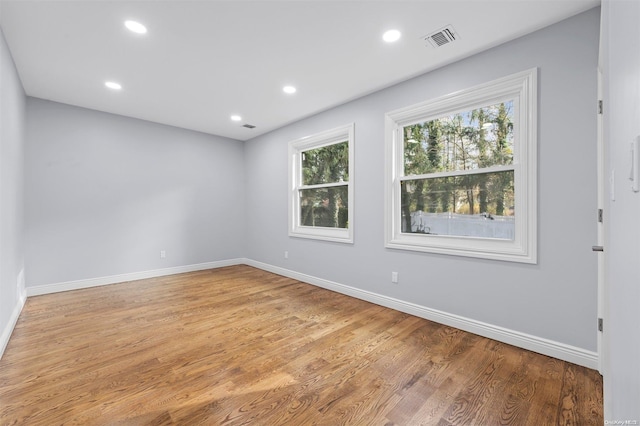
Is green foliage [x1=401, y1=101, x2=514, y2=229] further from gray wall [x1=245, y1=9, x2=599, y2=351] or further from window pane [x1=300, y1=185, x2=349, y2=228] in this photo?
window pane [x1=300, y1=185, x2=349, y2=228]

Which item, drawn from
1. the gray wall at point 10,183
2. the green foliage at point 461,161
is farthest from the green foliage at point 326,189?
the gray wall at point 10,183

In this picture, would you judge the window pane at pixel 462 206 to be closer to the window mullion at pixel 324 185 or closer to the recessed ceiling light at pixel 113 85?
the window mullion at pixel 324 185

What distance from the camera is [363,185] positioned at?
142 inches

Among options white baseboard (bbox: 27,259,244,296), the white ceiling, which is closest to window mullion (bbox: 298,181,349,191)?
the white ceiling

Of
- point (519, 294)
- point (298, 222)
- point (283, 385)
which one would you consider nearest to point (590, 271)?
point (519, 294)

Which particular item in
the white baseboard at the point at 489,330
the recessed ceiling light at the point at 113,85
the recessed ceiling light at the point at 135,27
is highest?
the recessed ceiling light at the point at 135,27

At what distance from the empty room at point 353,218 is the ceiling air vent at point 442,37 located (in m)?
0.01

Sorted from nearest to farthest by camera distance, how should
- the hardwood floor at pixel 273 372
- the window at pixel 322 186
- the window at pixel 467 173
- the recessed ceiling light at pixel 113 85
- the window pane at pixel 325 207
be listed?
1. the hardwood floor at pixel 273 372
2. the window at pixel 467 173
3. the recessed ceiling light at pixel 113 85
4. the window at pixel 322 186
5. the window pane at pixel 325 207

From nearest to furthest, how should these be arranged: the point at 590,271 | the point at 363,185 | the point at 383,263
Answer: the point at 590,271, the point at 383,263, the point at 363,185

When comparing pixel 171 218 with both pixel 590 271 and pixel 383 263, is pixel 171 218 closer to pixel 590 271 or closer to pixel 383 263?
pixel 383 263

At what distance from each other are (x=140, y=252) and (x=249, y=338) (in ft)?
10.1

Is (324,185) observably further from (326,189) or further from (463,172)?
(463,172)

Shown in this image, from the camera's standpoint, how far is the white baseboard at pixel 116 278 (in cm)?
381

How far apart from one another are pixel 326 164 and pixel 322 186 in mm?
341
